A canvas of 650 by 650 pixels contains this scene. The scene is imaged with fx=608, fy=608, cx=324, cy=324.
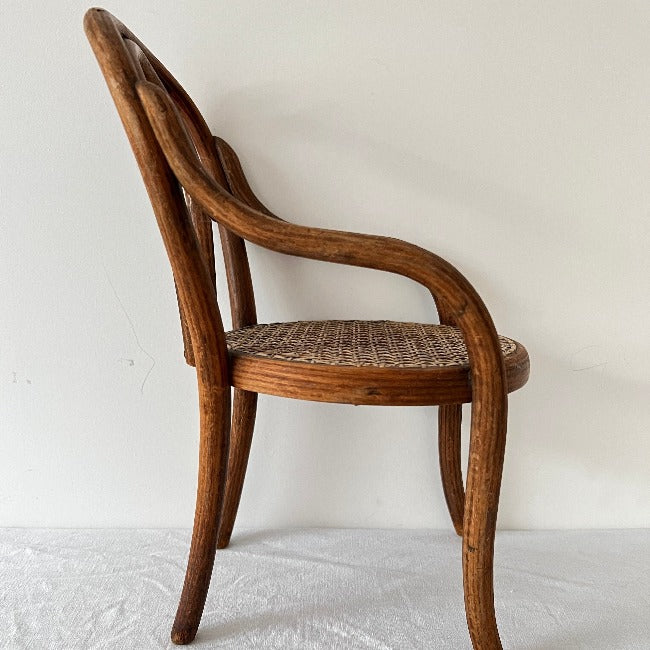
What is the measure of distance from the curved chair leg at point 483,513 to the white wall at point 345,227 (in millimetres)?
475

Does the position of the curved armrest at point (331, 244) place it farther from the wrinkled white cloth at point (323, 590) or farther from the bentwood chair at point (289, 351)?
the wrinkled white cloth at point (323, 590)

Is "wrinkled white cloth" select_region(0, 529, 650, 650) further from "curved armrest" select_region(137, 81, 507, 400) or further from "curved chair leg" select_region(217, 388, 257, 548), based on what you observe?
"curved armrest" select_region(137, 81, 507, 400)

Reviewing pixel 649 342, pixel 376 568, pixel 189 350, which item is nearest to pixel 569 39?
pixel 649 342

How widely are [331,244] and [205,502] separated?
0.40 meters

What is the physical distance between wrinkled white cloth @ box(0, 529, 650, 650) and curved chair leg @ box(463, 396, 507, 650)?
0.48 ft

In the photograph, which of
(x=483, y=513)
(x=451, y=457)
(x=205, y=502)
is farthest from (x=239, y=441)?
(x=483, y=513)

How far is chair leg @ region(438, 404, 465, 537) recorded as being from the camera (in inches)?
45.7

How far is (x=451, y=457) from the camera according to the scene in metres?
1.17

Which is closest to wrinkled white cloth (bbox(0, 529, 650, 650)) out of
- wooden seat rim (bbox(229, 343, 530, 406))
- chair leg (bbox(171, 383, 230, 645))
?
chair leg (bbox(171, 383, 230, 645))

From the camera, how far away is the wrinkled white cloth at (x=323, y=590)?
0.91 metres

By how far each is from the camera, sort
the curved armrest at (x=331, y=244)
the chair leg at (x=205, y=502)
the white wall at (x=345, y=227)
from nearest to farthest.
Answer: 1. the curved armrest at (x=331, y=244)
2. the chair leg at (x=205, y=502)
3. the white wall at (x=345, y=227)

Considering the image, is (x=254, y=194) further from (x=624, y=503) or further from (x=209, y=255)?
(x=624, y=503)

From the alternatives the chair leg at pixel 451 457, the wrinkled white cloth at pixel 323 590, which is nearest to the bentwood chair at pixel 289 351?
the wrinkled white cloth at pixel 323 590

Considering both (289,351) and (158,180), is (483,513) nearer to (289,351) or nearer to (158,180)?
(289,351)
